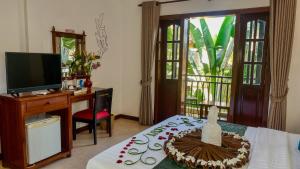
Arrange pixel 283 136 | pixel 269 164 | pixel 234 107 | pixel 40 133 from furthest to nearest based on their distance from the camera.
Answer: pixel 234 107, pixel 40 133, pixel 283 136, pixel 269 164

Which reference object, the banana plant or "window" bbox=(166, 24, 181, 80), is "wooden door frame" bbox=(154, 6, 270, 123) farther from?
the banana plant

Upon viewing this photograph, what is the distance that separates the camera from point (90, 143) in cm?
337

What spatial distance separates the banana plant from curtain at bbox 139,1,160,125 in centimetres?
97

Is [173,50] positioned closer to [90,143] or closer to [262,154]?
[90,143]

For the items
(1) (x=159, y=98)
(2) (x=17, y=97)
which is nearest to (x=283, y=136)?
(1) (x=159, y=98)

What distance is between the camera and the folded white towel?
1552 millimetres

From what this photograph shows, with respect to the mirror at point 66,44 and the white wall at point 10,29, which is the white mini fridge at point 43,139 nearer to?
the white wall at point 10,29

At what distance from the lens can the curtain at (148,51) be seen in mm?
4059

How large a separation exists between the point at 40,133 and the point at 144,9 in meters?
2.81

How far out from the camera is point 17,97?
240 centimetres

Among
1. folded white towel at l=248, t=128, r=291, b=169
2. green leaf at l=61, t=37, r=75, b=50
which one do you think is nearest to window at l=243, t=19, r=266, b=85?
folded white towel at l=248, t=128, r=291, b=169

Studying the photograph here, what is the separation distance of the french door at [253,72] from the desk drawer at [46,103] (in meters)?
2.73

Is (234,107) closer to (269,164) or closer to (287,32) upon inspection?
(287,32)

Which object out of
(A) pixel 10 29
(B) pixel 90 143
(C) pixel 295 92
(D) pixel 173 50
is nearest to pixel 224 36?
(D) pixel 173 50
